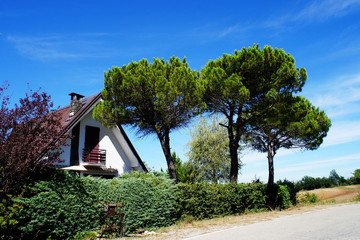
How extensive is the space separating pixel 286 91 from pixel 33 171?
638 inches

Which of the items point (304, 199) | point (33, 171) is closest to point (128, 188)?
point (33, 171)

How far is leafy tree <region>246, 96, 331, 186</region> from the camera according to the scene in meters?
18.8

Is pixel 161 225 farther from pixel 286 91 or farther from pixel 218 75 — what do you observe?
pixel 286 91

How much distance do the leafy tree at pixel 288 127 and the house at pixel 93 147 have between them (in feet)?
33.8

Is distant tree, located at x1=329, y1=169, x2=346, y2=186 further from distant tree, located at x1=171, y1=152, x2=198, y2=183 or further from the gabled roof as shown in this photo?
the gabled roof

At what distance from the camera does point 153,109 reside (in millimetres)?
16734

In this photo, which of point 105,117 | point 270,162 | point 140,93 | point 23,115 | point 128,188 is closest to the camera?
point 23,115

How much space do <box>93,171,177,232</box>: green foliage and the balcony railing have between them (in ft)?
24.9

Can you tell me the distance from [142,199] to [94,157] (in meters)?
9.12

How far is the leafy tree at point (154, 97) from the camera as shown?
606 inches

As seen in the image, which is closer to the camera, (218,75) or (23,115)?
(23,115)

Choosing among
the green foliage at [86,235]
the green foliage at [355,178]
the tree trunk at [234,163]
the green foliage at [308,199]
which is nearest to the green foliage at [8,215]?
the green foliage at [86,235]

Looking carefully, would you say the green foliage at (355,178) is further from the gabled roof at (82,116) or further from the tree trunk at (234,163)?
the gabled roof at (82,116)

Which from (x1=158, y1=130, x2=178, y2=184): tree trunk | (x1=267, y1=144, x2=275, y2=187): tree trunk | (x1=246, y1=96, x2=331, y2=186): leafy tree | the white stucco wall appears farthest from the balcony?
(x1=267, y1=144, x2=275, y2=187): tree trunk
